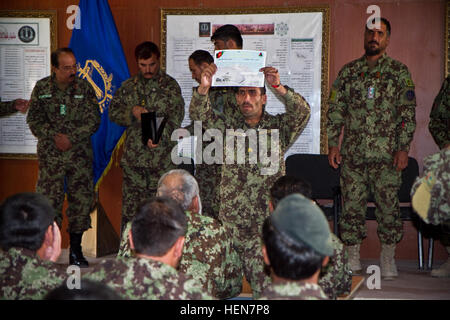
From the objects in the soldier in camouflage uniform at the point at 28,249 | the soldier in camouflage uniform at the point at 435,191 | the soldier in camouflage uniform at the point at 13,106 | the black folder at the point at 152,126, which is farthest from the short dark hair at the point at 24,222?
the soldier in camouflage uniform at the point at 13,106

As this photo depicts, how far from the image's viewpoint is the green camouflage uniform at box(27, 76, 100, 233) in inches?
224

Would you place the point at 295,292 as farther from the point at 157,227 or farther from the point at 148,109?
the point at 148,109

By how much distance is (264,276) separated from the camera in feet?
9.75

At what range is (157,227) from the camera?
221cm

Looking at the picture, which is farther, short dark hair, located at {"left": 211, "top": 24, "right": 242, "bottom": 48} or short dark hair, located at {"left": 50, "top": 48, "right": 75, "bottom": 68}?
short dark hair, located at {"left": 50, "top": 48, "right": 75, "bottom": 68}

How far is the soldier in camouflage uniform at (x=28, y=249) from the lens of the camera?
2.17 meters

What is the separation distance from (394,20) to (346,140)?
1558mm

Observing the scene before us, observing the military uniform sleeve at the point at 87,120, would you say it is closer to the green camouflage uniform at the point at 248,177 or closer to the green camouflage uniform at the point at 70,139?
the green camouflage uniform at the point at 70,139

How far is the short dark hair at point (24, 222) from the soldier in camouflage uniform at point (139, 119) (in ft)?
11.1

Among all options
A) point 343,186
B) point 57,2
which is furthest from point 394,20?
point 57,2

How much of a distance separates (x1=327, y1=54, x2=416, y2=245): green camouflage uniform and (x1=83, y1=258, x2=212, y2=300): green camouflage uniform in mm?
3508

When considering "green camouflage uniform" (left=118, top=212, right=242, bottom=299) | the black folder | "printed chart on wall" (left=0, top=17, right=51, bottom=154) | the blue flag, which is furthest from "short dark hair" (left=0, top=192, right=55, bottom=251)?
"printed chart on wall" (left=0, top=17, right=51, bottom=154)

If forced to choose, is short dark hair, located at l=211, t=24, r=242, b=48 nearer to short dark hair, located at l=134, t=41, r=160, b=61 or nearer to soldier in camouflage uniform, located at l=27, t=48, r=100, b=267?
short dark hair, located at l=134, t=41, r=160, b=61
